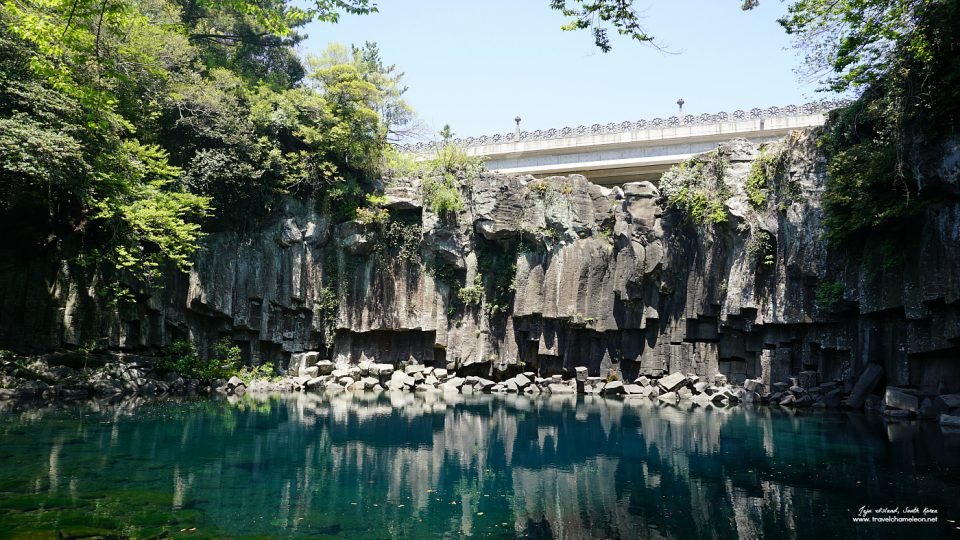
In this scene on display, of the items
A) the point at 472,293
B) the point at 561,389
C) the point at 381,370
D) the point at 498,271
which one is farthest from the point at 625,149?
the point at 381,370

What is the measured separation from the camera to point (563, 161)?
3347cm

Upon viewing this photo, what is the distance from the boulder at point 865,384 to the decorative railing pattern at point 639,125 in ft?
33.5

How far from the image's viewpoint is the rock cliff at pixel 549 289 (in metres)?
21.4

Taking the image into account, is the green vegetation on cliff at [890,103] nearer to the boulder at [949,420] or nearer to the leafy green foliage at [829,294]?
the leafy green foliage at [829,294]

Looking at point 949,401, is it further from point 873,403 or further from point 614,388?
point 614,388

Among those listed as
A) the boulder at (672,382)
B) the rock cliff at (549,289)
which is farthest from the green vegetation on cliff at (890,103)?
the boulder at (672,382)

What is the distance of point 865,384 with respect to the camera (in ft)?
65.0

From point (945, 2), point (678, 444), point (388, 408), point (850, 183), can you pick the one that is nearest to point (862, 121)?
point (850, 183)

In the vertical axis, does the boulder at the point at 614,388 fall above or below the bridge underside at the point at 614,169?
below

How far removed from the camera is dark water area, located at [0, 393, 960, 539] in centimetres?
817

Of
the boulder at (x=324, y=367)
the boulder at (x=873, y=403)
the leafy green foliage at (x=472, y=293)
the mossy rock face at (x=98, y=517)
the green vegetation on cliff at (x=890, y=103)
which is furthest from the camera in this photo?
the leafy green foliage at (x=472, y=293)

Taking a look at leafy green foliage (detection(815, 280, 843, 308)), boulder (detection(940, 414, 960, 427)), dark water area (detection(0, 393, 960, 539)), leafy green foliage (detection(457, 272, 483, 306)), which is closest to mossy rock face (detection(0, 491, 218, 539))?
dark water area (detection(0, 393, 960, 539))

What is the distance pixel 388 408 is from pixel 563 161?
1758 cm

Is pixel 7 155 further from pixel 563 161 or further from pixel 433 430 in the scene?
pixel 563 161
